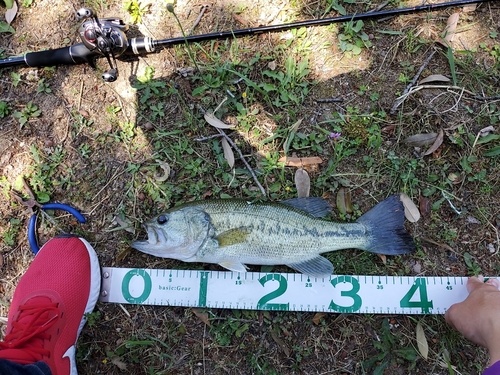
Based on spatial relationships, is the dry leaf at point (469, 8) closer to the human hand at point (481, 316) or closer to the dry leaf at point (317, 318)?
the human hand at point (481, 316)

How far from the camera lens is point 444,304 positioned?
351cm

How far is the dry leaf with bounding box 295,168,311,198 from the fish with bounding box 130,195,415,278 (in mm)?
254

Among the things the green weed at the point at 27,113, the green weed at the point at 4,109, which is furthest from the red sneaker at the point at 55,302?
the green weed at the point at 4,109

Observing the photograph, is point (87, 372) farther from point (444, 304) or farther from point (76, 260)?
point (444, 304)

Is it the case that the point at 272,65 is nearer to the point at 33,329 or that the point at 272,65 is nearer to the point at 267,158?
the point at 267,158

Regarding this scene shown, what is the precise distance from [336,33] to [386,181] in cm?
175

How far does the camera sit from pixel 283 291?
3570mm

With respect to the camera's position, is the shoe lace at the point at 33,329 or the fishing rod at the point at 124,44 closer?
the shoe lace at the point at 33,329

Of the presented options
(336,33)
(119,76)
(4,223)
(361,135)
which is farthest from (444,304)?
(4,223)

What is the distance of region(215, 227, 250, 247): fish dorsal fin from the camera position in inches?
132

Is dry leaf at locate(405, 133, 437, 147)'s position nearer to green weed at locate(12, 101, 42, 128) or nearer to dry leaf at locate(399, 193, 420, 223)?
dry leaf at locate(399, 193, 420, 223)

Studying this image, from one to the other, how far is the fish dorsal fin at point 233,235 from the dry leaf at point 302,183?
0.75 meters

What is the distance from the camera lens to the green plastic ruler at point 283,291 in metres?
3.53

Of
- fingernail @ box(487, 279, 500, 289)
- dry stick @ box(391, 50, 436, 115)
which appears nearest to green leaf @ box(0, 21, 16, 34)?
dry stick @ box(391, 50, 436, 115)
